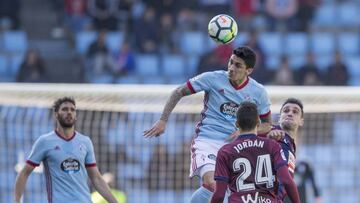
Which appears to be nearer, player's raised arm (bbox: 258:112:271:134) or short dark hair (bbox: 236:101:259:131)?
short dark hair (bbox: 236:101:259:131)

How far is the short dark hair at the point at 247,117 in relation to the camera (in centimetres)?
982

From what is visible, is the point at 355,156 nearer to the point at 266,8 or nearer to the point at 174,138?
the point at 174,138

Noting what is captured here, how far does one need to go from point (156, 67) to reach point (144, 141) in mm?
4361

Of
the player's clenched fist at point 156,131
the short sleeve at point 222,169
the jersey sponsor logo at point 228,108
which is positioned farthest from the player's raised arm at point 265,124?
the short sleeve at point 222,169

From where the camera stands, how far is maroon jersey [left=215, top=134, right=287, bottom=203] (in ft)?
32.2

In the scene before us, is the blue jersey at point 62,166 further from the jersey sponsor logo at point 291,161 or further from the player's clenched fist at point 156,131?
the jersey sponsor logo at point 291,161

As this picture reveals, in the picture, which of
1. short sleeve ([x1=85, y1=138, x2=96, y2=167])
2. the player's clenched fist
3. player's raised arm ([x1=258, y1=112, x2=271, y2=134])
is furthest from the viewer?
short sleeve ([x1=85, y1=138, x2=96, y2=167])

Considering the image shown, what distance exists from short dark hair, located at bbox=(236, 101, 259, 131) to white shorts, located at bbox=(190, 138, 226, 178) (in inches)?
50.7

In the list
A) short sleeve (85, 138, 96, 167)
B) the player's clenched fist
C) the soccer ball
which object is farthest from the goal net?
the player's clenched fist

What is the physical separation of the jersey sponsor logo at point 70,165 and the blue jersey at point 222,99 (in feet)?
4.36

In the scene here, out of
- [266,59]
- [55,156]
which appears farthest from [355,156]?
[55,156]

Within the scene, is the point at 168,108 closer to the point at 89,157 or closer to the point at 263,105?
the point at 263,105

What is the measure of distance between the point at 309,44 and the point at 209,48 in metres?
2.10

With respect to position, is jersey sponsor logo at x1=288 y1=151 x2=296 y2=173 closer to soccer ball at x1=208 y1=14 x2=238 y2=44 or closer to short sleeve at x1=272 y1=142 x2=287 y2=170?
short sleeve at x1=272 y1=142 x2=287 y2=170
